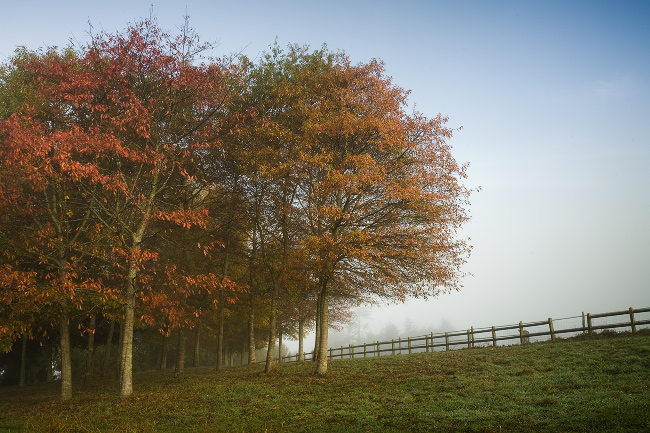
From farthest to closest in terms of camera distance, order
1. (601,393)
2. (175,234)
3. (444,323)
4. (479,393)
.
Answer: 1. (444,323)
2. (175,234)
3. (479,393)
4. (601,393)

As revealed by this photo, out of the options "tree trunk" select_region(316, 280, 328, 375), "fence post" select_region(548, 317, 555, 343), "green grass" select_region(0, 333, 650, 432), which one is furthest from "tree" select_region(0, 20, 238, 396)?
"fence post" select_region(548, 317, 555, 343)

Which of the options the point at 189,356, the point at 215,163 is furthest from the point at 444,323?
the point at 215,163

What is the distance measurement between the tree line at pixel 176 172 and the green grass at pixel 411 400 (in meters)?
2.12

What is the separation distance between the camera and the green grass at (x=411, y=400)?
985cm

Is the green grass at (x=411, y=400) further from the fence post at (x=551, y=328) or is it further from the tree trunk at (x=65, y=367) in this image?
the fence post at (x=551, y=328)

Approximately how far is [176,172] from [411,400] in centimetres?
1355

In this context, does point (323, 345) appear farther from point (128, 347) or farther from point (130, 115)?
point (130, 115)

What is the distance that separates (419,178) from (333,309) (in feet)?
71.5

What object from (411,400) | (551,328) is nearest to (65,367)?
(411,400)

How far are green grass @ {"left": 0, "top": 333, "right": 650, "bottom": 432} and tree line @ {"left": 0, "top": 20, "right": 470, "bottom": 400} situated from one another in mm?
2118

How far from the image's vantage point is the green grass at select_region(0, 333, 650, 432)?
9852mm

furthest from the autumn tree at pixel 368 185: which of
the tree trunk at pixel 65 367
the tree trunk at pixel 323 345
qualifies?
the tree trunk at pixel 65 367

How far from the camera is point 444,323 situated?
614 feet

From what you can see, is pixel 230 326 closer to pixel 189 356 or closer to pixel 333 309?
pixel 333 309
